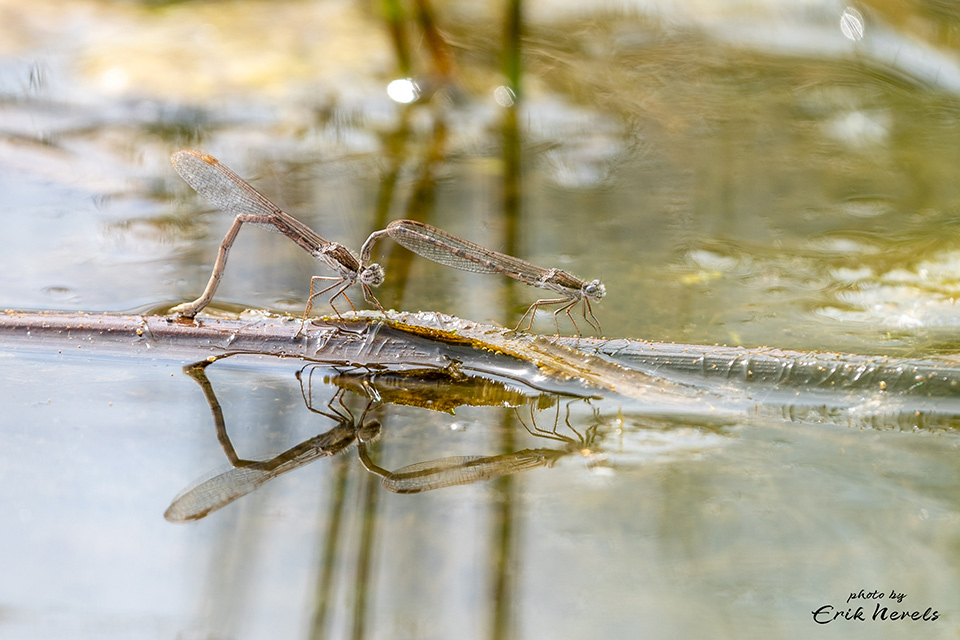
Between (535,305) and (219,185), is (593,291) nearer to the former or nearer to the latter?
(535,305)

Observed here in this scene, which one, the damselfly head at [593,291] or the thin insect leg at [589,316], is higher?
the damselfly head at [593,291]

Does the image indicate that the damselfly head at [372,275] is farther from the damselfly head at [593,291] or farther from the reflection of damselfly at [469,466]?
the reflection of damselfly at [469,466]

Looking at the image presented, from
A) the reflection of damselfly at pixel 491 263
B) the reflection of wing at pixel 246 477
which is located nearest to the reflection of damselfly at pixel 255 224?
the reflection of damselfly at pixel 491 263

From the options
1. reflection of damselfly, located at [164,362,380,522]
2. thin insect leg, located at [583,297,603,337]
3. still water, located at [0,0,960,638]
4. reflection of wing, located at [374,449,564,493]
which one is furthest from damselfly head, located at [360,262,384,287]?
reflection of wing, located at [374,449,564,493]

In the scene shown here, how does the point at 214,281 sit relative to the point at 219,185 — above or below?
below

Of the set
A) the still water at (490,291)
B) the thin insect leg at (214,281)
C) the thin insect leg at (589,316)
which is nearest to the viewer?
the still water at (490,291)

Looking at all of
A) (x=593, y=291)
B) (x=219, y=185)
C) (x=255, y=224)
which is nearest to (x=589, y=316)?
(x=593, y=291)
